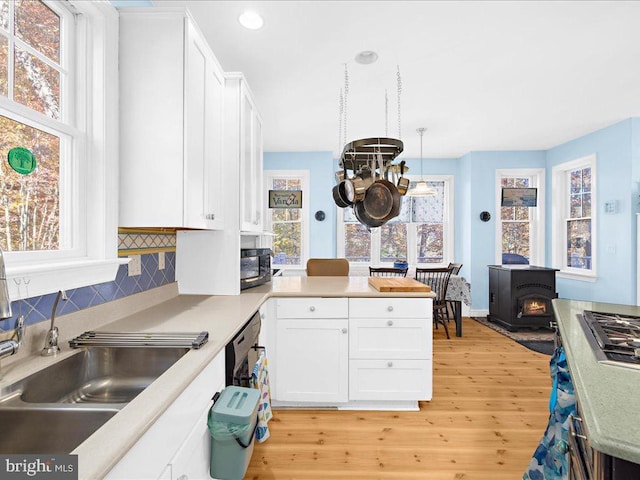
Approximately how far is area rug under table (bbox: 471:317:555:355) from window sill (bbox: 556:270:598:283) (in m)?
0.82

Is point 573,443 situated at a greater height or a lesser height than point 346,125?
lesser

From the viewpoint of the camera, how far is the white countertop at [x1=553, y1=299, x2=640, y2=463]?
0.66m

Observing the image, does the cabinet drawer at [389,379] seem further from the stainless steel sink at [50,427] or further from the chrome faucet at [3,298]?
the chrome faucet at [3,298]

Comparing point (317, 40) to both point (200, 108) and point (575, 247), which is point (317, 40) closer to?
point (200, 108)

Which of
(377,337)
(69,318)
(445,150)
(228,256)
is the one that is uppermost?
(445,150)

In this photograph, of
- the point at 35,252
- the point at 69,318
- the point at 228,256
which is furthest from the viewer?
the point at 228,256

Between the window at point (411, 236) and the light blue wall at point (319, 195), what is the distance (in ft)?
1.20

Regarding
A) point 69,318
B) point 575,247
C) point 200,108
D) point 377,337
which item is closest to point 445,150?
point 575,247

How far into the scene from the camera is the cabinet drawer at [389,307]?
2.45 m

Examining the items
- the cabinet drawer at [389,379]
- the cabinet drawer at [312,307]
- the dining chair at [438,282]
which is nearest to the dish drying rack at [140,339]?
the cabinet drawer at [312,307]

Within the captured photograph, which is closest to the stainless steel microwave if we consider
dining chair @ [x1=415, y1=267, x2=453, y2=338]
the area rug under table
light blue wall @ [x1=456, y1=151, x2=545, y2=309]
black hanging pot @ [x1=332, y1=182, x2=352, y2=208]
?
black hanging pot @ [x1=332, y1=182, x2=352, y2=208]

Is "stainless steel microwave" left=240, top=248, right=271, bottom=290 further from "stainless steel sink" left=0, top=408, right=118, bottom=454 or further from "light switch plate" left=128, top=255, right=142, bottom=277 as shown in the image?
"stainless steel sink" left=0, top=408, right=118, bottom=454

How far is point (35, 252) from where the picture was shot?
47.4 inches

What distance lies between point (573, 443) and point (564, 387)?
375 mm
